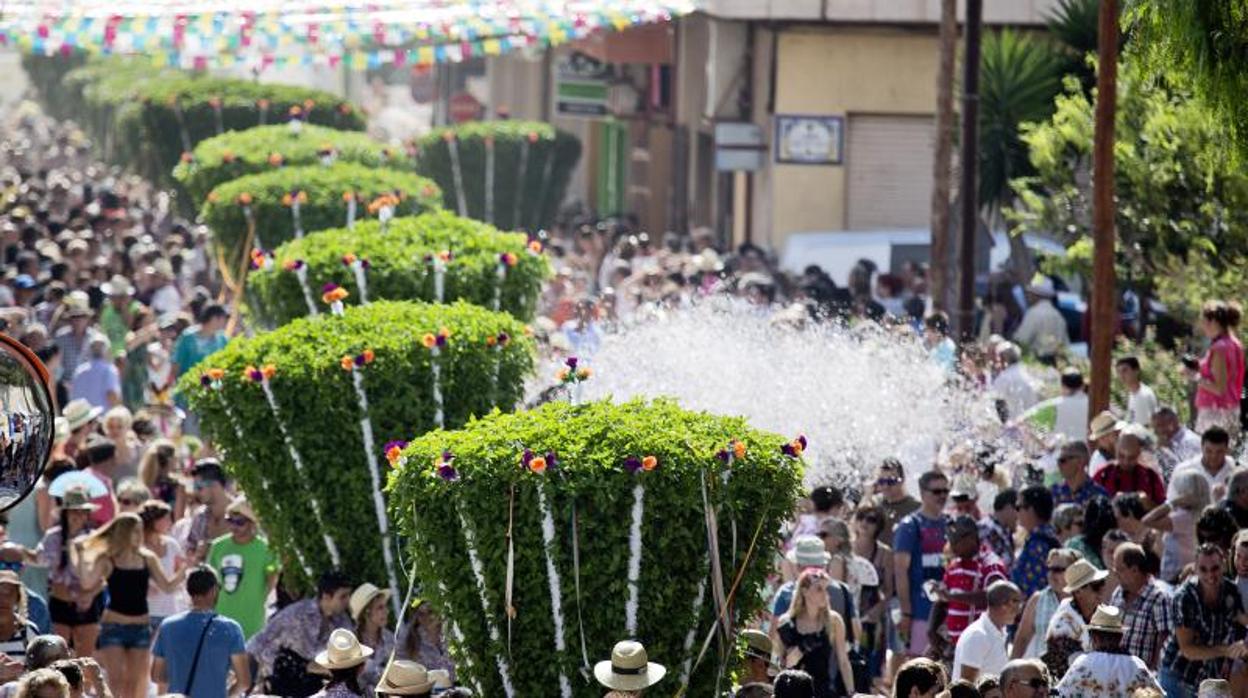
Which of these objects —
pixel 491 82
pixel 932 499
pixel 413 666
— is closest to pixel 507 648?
pixel 413 666

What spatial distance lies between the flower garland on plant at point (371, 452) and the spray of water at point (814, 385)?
3.21 metres

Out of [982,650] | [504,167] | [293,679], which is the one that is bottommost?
[293,679]

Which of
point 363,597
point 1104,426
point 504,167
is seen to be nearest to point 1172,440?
point 1104,426

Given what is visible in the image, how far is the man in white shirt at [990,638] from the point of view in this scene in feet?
35.6

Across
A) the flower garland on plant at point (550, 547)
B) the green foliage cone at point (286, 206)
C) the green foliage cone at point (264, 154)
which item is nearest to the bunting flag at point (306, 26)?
the green foliage cone at point (264, 154)

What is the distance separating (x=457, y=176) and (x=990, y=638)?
887 inches

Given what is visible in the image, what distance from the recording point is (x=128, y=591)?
40.7ft

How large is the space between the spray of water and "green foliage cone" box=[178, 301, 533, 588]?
3123 millimetres

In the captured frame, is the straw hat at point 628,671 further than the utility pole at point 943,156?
No

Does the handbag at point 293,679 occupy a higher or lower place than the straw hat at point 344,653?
lower

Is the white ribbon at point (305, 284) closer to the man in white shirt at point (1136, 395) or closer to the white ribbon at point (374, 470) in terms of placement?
the white ribbon at point (374, 470)

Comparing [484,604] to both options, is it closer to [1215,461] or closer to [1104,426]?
[1215,461]

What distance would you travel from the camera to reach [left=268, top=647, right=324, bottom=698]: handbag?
11180 millimetres

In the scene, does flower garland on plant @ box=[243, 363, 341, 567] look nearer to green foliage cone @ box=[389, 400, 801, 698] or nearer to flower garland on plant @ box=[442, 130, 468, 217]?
green foliage cone @ box=[389, 400, 801, 698]
